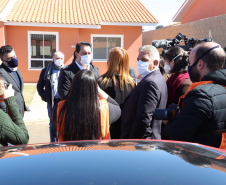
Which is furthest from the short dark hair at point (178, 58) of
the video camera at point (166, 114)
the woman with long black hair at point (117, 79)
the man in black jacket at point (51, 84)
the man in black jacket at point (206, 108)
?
the man in black jacket at point (51, 84)

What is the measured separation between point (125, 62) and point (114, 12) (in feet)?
49.9

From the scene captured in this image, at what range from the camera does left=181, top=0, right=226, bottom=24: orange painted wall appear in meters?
18.1

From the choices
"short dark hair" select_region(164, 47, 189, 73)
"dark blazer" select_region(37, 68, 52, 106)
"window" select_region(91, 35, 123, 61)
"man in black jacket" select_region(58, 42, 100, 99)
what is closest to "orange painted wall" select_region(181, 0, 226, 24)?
"window" select_region(91, 35, 123, 61)

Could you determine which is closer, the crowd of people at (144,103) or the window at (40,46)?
the crowd of people at (144,103)

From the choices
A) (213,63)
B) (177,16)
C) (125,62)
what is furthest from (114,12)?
(213,63)

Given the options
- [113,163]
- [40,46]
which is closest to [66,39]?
[40,46]

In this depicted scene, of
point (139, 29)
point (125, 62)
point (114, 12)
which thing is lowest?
point (125, 62)

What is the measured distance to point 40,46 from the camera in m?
16.7

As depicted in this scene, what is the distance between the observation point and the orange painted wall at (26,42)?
15.9m

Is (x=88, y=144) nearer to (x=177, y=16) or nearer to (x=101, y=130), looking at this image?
(x=101, y=130)

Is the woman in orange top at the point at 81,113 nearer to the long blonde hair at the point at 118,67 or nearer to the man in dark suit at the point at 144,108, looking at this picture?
the man in dark suit at the point at 144,108

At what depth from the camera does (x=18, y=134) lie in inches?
103

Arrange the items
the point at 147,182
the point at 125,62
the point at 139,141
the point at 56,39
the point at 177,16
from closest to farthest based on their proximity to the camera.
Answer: the point at 147,182 → the point at 139,141 → the point at 125,62 → the point at 56,39 → the point at 177,16

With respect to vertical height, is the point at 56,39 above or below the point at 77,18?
below
